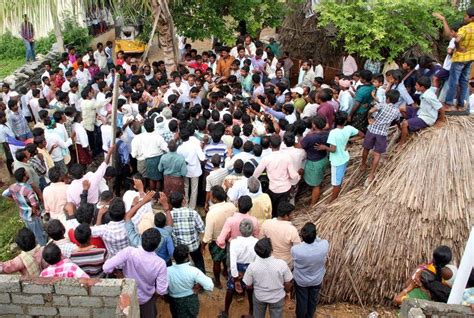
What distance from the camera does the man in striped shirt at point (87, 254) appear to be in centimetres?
502

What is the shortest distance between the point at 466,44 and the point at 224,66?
5.26m

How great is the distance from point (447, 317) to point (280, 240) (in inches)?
76.4

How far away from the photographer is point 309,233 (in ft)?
17.4

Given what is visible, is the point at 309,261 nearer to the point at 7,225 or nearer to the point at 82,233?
the point at 82,233

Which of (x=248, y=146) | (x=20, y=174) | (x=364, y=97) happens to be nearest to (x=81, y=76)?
(x=20, y=174)

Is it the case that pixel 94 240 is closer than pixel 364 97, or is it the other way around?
pixel 94 240

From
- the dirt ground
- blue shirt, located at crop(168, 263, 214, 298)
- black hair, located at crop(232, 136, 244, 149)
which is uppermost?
black hair, located at crop(232, 136, 244, 149)

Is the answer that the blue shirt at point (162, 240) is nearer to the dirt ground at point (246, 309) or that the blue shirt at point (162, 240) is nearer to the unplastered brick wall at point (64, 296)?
the unplastered brick wall at point (64, 296)

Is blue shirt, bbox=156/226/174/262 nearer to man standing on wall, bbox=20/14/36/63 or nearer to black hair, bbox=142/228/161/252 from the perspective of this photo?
black hair, bbox=142/228/161/252

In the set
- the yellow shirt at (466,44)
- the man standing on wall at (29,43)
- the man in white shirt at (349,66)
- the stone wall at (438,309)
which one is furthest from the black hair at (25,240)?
the man standing on wall at (29,43)

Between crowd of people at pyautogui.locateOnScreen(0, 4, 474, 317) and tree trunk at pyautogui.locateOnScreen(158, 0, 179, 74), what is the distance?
0.23m

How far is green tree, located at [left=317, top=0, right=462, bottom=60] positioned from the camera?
9.87 m

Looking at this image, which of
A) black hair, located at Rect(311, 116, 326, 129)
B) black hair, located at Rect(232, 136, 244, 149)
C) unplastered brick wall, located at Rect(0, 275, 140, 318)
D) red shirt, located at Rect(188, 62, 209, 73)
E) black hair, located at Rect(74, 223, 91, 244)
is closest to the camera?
unplastered brick wall, located at Rect(0, 275, 140, 318)

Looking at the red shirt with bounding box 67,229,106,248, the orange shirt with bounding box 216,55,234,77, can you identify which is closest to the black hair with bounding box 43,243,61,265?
the red shirt with bounding box 67,229,106,248
